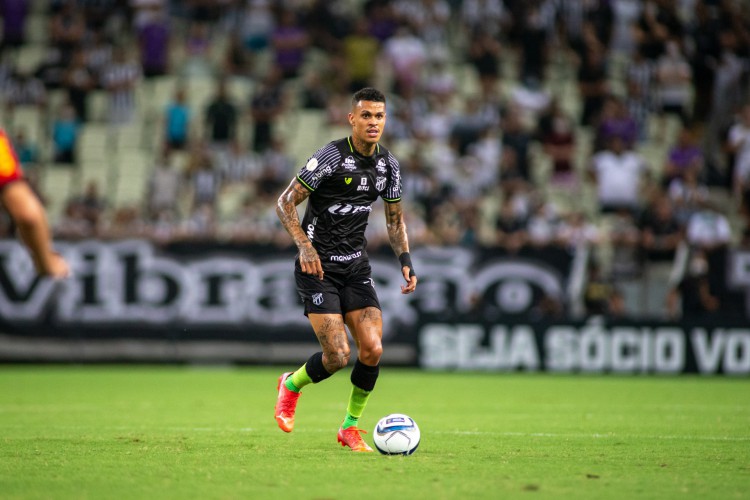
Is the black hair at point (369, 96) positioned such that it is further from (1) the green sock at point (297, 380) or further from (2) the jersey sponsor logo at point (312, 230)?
(1) the green sock at point (297, 380)

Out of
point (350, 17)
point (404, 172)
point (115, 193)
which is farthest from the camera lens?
point (350, 17)

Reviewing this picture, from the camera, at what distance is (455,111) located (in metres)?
24.4

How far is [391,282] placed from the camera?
780 inches

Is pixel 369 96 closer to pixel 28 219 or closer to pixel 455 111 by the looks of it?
pixel 28 219

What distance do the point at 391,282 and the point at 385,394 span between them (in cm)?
461

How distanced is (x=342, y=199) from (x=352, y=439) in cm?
205

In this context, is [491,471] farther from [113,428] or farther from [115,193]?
[115,193]

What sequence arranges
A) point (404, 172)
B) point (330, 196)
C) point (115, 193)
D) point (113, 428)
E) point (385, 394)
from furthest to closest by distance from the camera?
point (115, 193)
point (404, 172)
point (385, 394)
point (113, 428)
point (330, 196)

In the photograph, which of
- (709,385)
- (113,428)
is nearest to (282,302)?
(709,385)

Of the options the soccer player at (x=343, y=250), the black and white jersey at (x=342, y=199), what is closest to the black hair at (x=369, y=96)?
the soccer player at (x=343, y=250)

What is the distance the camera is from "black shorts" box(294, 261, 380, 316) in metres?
9.50

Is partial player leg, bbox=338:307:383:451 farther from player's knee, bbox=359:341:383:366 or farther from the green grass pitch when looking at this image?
the green grass pitch

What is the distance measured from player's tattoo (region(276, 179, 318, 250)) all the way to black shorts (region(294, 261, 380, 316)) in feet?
1.05

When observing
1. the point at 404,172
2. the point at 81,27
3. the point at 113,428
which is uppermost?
the point at 81,27
